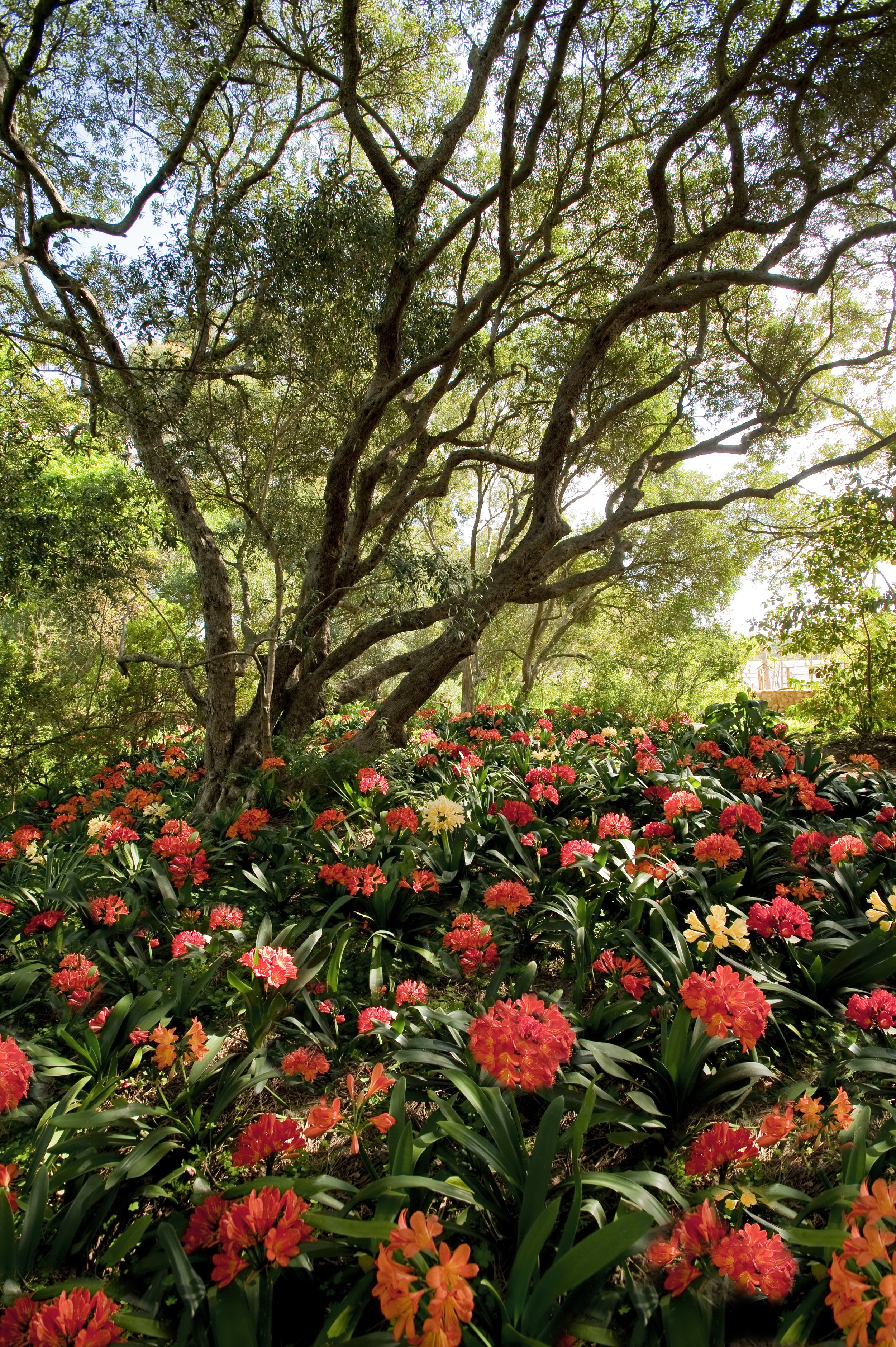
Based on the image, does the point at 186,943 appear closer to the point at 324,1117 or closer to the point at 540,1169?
the point at 324,1117

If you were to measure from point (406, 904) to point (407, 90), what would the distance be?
842 cm

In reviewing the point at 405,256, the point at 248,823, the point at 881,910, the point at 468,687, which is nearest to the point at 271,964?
the point at 248,823

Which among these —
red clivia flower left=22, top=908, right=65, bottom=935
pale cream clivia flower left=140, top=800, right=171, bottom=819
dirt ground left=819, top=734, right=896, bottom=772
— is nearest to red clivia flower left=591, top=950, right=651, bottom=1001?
red clivia flower left=22, top=908, right=65, bottom=935

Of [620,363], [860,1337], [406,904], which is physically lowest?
[406,904]

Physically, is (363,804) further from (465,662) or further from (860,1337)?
(465,662)

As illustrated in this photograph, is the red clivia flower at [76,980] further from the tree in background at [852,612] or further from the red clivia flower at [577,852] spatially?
the tree in background at [852,612]

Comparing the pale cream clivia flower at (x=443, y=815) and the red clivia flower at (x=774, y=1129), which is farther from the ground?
the pale cream clivia flower at (x=443, y=815)

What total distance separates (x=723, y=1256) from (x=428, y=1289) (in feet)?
1.64

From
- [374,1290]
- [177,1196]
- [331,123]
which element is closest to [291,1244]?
[374,1290]

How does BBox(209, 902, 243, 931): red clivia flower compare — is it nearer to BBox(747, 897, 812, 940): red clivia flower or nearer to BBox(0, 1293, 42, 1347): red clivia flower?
BBox(0, 1293, 42, 1347): red clivia flower

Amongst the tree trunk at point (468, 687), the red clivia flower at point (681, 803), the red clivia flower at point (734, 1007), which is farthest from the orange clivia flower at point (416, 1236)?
the tree trunk at point (468, 687)

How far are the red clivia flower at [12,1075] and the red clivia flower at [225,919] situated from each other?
1.03 m

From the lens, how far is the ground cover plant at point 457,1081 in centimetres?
112

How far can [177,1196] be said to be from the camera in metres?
1.64
